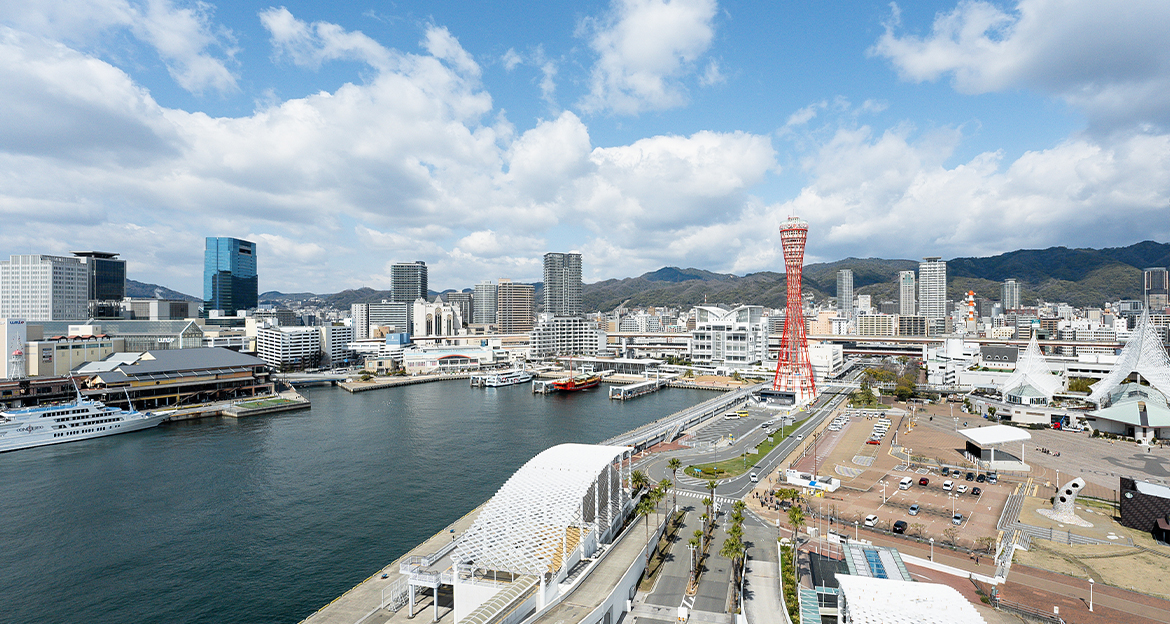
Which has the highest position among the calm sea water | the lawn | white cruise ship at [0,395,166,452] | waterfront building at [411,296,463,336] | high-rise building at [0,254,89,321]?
high-rise building at [0,254,89,321]

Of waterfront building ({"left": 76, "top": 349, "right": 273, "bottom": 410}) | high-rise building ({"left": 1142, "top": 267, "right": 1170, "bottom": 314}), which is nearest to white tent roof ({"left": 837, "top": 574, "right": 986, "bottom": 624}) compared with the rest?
waterfront building ({"left": 76, "top": 349, "right": 273, "bottom": 410})

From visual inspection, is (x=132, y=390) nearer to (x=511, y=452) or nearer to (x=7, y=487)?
(x=7, y=487)

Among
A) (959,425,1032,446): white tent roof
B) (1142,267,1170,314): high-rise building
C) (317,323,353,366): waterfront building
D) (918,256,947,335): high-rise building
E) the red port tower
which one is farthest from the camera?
(918,256,947,335): high-rise building

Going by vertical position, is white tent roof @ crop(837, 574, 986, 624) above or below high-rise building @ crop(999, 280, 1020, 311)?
below

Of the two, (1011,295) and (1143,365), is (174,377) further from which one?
(1011,295)

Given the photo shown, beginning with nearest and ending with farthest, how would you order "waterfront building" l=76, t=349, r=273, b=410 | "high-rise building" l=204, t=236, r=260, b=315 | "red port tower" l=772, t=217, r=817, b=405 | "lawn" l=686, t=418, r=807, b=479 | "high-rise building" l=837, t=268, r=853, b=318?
"lawn" l=686, t=418, r=807, b=479 < "red port tower" l=772, t=217, r=817, b=405 < "waterfront building" l=76, t=349, r=273, b=410 < "high-rise building" l=204, t=236, r=260, b=315 < "high-rise building" l=837, t=268, r=853, b=318

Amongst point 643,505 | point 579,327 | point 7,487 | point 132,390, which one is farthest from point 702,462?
point 579,327

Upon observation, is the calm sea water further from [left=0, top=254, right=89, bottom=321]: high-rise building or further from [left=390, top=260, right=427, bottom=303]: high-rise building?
[left=390, top=260, right=427, bottom=303]: high-rise building
